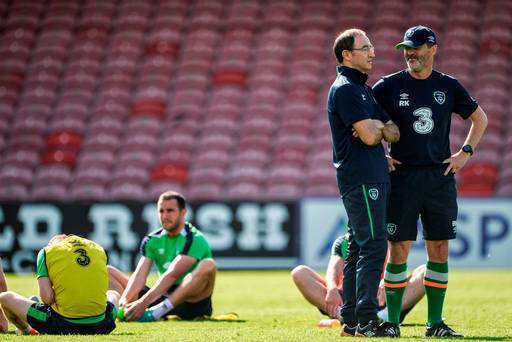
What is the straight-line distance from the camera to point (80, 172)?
800 inches

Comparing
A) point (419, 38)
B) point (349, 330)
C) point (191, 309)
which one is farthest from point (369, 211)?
point (191, 309)

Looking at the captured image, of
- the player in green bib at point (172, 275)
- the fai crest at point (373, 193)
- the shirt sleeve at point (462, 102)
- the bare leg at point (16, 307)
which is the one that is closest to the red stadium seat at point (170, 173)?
the player in green bib at point (172, 275)

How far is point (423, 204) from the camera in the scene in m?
7.36

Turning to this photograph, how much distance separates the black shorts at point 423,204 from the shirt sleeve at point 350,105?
72cm

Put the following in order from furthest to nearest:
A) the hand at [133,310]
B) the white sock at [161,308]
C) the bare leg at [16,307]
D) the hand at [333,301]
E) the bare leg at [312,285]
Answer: the white sock at [161,308] < the hand at [133,310] < the bare leg at [312,285] < the hand at [333,301] < the bare leg at [16,307]

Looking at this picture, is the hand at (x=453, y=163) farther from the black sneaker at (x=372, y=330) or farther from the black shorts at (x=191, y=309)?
the black shorts at (x=191, y=309)

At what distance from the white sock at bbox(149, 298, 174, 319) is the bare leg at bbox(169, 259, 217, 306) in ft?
0.14

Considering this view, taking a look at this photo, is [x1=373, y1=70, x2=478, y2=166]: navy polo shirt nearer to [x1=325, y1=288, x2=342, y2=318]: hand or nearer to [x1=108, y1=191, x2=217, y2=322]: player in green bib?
[x1=325, y1=288, x2=342, y2=318]: hand

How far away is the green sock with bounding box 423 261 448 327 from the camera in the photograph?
24.4ft

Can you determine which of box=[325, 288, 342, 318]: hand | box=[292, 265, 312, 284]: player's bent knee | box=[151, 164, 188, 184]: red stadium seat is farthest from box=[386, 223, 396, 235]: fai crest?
box=[151, 164, 188, 184]: red stadium seat

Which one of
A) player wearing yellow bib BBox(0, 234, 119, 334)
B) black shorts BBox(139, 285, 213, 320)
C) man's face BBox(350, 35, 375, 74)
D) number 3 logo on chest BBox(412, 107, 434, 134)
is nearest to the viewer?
man's face BBox(350, 35, 375, 74)

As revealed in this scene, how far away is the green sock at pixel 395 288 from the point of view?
747 cm

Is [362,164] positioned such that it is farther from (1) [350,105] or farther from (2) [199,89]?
(2) [199,89]

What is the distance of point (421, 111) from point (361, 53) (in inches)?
27.0
